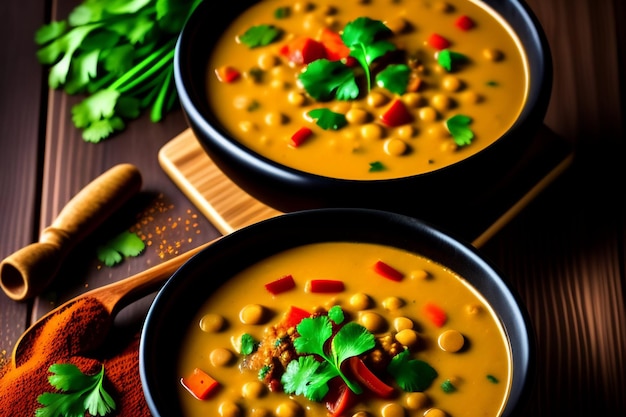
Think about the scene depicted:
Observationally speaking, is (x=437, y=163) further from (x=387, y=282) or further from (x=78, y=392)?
(x=78, y=392)

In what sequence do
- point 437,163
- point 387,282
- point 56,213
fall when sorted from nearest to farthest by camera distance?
1. point 387,282
2. point 437,163
3. point 56,213

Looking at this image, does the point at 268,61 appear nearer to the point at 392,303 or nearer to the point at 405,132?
the point at 405,132

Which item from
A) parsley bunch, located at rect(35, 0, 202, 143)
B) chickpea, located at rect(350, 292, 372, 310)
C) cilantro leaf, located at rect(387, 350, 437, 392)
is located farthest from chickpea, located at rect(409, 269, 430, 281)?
parsley bunch, located at rect(35, 0, 202, 143)

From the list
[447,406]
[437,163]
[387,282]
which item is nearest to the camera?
[447,406]

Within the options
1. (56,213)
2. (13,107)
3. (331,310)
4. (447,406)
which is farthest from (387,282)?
(13,107)

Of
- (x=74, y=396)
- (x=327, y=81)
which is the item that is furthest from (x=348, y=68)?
(x=74, y=396)

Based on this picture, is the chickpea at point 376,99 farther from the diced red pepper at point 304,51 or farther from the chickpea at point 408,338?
the chickpea at point 408,338
